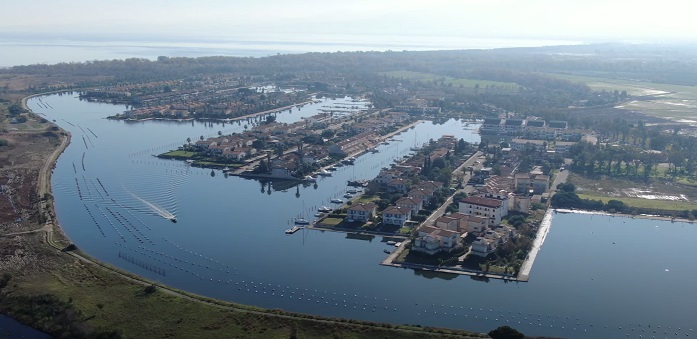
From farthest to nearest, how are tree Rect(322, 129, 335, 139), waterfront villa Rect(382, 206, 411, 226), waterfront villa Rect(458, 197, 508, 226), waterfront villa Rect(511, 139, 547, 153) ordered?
1. tree Rect(322, 129, 335, 139)
2. waterfront villa Rect(511, 139, 547, 153)
3. waterfront villa Rect(382, 206, 411, 226)
4. waterfront villa Rect(458, 197, 508, 226)

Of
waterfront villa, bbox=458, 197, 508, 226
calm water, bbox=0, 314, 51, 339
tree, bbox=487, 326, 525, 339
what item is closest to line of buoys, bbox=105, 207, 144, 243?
calm water, bbox=0, 314, 51, 339

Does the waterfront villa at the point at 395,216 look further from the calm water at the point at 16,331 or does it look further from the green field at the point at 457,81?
the green field at the point at 457,81

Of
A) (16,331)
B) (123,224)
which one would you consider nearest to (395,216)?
(123,224)

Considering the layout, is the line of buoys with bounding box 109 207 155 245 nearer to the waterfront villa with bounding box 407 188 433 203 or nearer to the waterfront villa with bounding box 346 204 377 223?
the waterfront villa with bounding box 346 204 377 223

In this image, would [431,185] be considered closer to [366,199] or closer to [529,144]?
[366,199]

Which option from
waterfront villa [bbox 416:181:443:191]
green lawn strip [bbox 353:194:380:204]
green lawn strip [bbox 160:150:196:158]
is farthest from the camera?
green lawn strip [bbox 160:150:196:158]

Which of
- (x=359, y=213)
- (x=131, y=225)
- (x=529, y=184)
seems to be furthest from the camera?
(x=529, y=184)

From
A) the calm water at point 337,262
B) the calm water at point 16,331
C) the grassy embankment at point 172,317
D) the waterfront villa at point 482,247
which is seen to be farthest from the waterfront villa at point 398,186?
the calm water at point 16,331
